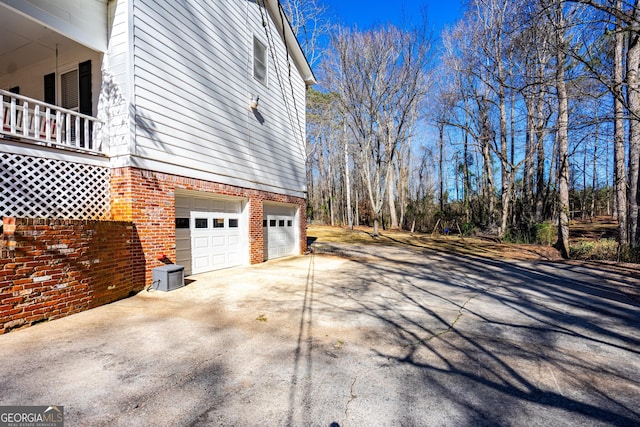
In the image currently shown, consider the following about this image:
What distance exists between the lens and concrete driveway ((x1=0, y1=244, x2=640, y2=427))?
232 cm

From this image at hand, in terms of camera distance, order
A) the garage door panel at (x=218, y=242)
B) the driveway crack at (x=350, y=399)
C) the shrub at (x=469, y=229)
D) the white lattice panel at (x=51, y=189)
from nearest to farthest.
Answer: the driveway crack at (x=350, y=399) → the white lattice panel at (x=51, y=189) → the garage door panel at (x=218, y=242) → the shrub at (x=469, y=229)

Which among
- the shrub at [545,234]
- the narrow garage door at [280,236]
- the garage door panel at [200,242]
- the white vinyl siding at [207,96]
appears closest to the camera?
the white vinyl siding at [207,96]

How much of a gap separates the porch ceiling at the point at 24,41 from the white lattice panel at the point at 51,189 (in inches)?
123

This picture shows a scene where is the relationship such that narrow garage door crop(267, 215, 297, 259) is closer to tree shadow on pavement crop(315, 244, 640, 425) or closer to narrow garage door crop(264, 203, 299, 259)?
narrow garage door crop(264, 203, 299, 259)

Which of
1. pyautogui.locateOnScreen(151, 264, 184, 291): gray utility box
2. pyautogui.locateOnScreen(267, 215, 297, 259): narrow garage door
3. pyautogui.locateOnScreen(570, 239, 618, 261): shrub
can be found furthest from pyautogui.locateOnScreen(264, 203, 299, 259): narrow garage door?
pyautogui.locateOnScreen(570, 239, 618, 261): shrub

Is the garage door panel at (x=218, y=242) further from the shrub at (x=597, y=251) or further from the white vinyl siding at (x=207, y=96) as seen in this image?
the shrub at (x=597, y=251)

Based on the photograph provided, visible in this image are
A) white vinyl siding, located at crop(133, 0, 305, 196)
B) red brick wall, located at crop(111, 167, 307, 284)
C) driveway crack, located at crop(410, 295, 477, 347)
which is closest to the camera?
driveway crack, located at crop(410, 295, 477, 347)

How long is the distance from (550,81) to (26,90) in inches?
497

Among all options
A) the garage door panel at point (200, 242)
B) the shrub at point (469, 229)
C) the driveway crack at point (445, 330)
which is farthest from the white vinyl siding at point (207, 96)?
the shrub at point (469, 229)

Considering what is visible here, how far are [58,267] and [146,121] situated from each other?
120 inches

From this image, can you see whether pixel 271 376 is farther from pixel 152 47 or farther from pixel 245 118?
pixel 245 118

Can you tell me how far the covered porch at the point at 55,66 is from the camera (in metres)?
4.94

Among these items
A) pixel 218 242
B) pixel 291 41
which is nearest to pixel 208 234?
pixel 218 242

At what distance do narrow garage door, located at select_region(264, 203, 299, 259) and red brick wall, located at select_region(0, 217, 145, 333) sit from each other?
516 centimetres
